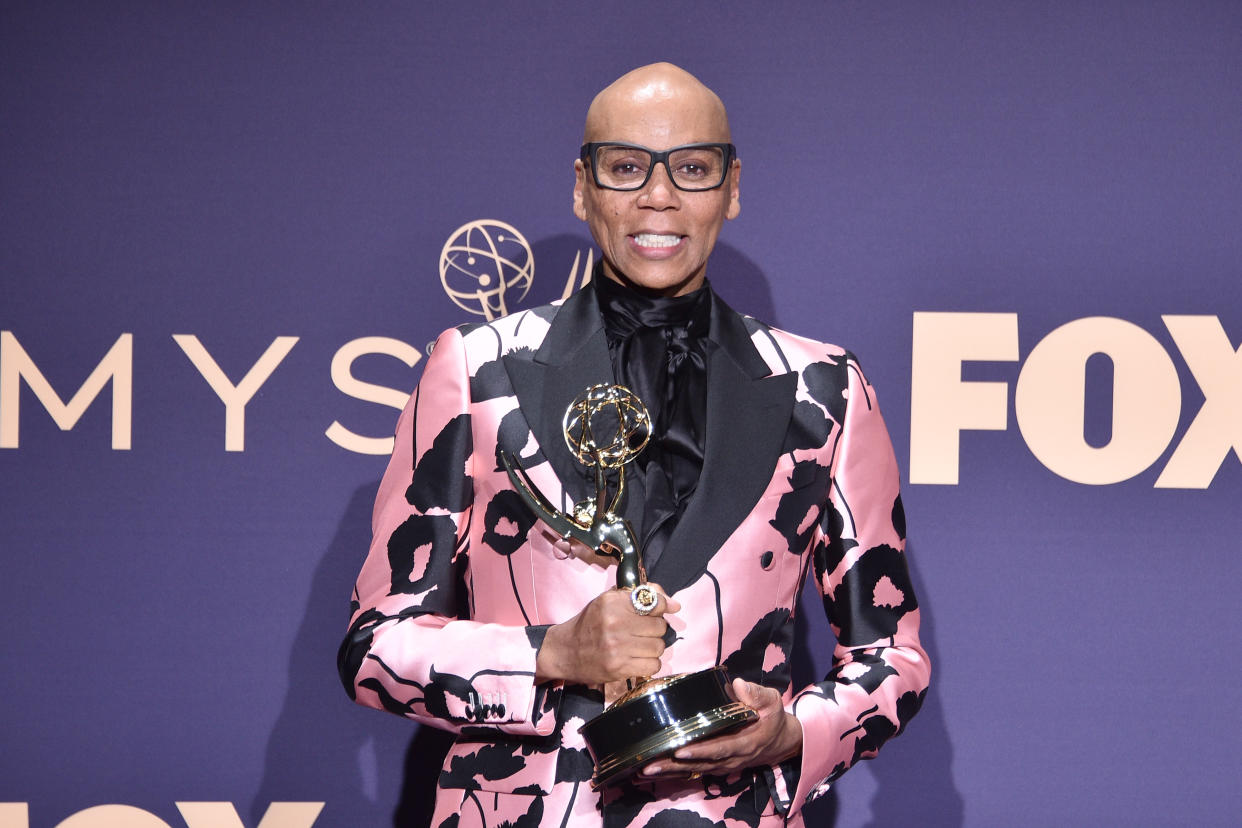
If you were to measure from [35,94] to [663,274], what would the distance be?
137cm

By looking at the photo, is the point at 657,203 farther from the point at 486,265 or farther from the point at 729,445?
the point at 486,265

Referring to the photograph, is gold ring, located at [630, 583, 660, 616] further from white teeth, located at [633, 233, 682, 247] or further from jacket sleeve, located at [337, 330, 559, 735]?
white teeth, located at [633, 233, 682, 247]

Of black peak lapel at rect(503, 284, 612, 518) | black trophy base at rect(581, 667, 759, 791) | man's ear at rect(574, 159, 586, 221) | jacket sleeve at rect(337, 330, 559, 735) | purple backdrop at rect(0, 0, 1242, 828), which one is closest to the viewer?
black trophy base at rect(581, 667, 759, 791)

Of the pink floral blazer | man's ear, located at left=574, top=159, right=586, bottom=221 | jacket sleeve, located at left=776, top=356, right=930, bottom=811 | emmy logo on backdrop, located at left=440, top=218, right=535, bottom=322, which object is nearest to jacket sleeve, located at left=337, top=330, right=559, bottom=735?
the pink floral blazer

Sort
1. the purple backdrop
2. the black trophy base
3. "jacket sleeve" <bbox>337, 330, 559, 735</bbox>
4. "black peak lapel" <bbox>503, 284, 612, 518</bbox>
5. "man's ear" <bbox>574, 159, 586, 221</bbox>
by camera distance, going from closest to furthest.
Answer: the black trophy base < "jacket sleeve" <bbox>337, 330, 559, 735</bbox> < "black peak lapel" <bbox>503, 284, 612, 518</bbox> < "man's ear" <bbox>574, 159, 586, 221</bbox> < the purple backdrop

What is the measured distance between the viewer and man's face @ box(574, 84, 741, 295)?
1.71 metres

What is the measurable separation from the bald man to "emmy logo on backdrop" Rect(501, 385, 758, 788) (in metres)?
0.03

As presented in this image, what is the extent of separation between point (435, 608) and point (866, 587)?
0.55 meters

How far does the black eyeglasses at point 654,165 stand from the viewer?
1706 millimetres

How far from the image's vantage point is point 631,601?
142 cm

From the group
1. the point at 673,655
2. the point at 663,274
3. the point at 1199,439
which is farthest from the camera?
the point at 1199,439

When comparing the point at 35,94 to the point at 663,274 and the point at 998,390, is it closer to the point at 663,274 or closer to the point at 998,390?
the point at 663,274

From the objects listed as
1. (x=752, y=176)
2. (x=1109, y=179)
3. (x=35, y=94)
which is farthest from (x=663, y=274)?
(x=35, y=94)

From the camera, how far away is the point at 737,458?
165 centimetres
